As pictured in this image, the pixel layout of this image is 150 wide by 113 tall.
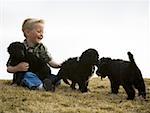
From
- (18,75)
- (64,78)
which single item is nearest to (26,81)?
(18,75)

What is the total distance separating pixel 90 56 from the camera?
9.37 meters

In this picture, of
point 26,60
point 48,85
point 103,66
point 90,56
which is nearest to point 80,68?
point 90,56

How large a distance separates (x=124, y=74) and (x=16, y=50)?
2.35m

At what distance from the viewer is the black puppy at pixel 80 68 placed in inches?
369

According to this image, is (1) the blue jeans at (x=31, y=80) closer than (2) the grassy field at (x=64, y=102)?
No

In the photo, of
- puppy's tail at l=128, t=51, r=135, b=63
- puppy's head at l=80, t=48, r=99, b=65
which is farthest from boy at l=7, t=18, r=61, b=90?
puppy's tail at l=128, t=51, r=135, b=63

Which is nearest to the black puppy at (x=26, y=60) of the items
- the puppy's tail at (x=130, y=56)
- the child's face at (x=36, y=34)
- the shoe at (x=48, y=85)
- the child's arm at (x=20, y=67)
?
the child's arm at (x=20, y=67)

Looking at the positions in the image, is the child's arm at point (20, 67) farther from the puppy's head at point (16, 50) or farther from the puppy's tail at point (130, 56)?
the puppy's tail at point (130, 56)

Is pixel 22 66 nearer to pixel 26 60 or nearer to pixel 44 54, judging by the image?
pixel 26 60

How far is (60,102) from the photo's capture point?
799 cm

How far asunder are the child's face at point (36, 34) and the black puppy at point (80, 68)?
2.71 ft

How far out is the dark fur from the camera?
941cm

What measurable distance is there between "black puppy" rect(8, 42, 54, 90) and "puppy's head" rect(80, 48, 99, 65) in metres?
0.98

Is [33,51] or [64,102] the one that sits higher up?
[33,51]
